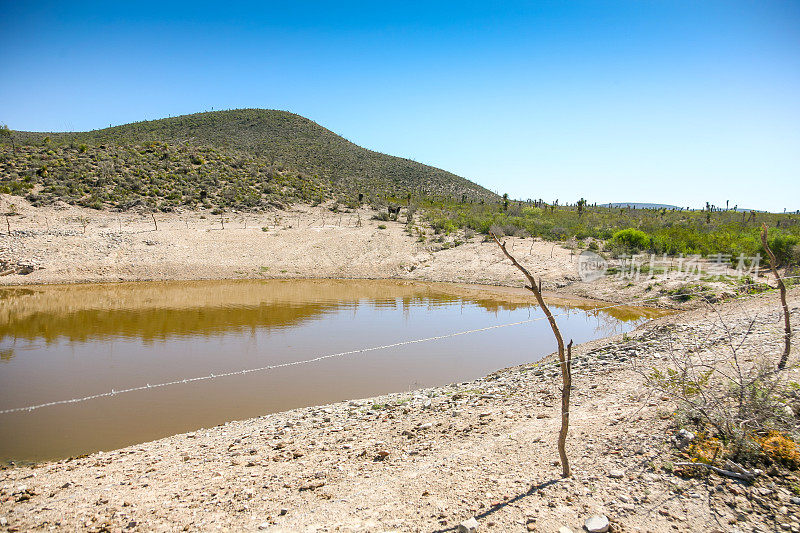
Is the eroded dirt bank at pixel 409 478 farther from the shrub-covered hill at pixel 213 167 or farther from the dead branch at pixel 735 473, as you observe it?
the shrub-covered hill at pixel 213 167

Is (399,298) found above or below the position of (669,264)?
below

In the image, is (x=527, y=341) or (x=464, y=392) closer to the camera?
(x=464, y=392)

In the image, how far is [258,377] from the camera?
9250 millimetres

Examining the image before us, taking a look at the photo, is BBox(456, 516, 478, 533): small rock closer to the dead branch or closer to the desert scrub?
the dead branch

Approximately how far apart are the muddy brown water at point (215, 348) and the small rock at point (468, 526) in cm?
479

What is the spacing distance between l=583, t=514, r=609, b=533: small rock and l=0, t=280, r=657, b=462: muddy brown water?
211 inches

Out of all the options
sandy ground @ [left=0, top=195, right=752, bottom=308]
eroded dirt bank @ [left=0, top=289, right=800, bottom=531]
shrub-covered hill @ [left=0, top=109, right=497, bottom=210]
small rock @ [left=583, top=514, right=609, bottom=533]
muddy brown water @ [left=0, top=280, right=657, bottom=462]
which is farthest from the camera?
shrub-covered hill @ [left=0, top=109, right=497, bottom=210]

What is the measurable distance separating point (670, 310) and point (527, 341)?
7.96m

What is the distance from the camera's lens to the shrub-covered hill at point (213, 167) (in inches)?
1238

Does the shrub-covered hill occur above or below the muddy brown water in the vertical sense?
above

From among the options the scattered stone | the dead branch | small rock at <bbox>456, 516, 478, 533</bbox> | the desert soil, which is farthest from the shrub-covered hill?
the dead branch

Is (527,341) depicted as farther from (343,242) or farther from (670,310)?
(343,242)

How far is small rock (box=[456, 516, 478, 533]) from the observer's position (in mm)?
3547

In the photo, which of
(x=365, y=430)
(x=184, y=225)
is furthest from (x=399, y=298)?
(x=184, y=225)
